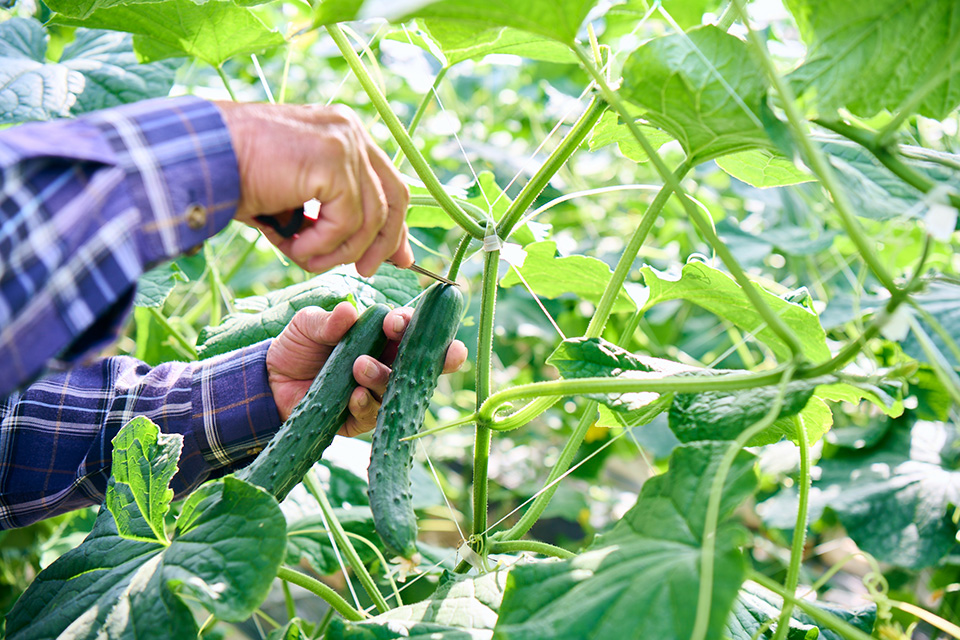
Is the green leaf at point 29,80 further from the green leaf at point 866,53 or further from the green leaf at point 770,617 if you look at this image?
the green leaf at point 770,617

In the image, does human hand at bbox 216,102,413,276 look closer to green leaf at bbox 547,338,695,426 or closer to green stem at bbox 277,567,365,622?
green leaf at bbox 547,338,695,426

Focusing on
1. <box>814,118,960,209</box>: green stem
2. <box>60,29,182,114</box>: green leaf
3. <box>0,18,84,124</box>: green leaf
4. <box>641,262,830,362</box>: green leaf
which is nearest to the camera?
<box>814,118,960,209</box>: green stem

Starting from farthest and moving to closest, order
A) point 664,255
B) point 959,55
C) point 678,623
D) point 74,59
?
1. point 664,255
2. point 74,59
3. point 959,55
4. point 678,623

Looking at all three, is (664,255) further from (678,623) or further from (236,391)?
(678,623)

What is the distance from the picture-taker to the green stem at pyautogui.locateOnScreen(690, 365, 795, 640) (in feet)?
1.88

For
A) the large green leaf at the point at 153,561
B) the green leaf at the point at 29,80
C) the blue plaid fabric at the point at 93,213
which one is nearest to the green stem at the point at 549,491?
the large green leaf at the point at 153,561

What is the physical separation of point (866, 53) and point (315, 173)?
22.0 inches

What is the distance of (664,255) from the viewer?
2295 millimetres

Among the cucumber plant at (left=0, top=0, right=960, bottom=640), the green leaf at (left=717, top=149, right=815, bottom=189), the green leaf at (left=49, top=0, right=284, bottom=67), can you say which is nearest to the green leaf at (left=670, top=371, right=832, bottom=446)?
the cucumber plant at (left=0, top=0, right=960, bottom=640)

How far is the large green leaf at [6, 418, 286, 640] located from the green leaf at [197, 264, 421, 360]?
328 mm

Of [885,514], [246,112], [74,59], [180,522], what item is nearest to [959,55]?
[246,112]

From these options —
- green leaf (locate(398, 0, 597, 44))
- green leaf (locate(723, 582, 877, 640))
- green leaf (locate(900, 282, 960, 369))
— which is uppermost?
green leaf (locate(398, 0, 597, 44))

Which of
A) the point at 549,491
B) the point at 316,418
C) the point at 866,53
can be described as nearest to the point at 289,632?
the point at 316,418

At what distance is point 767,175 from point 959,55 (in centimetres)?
34
